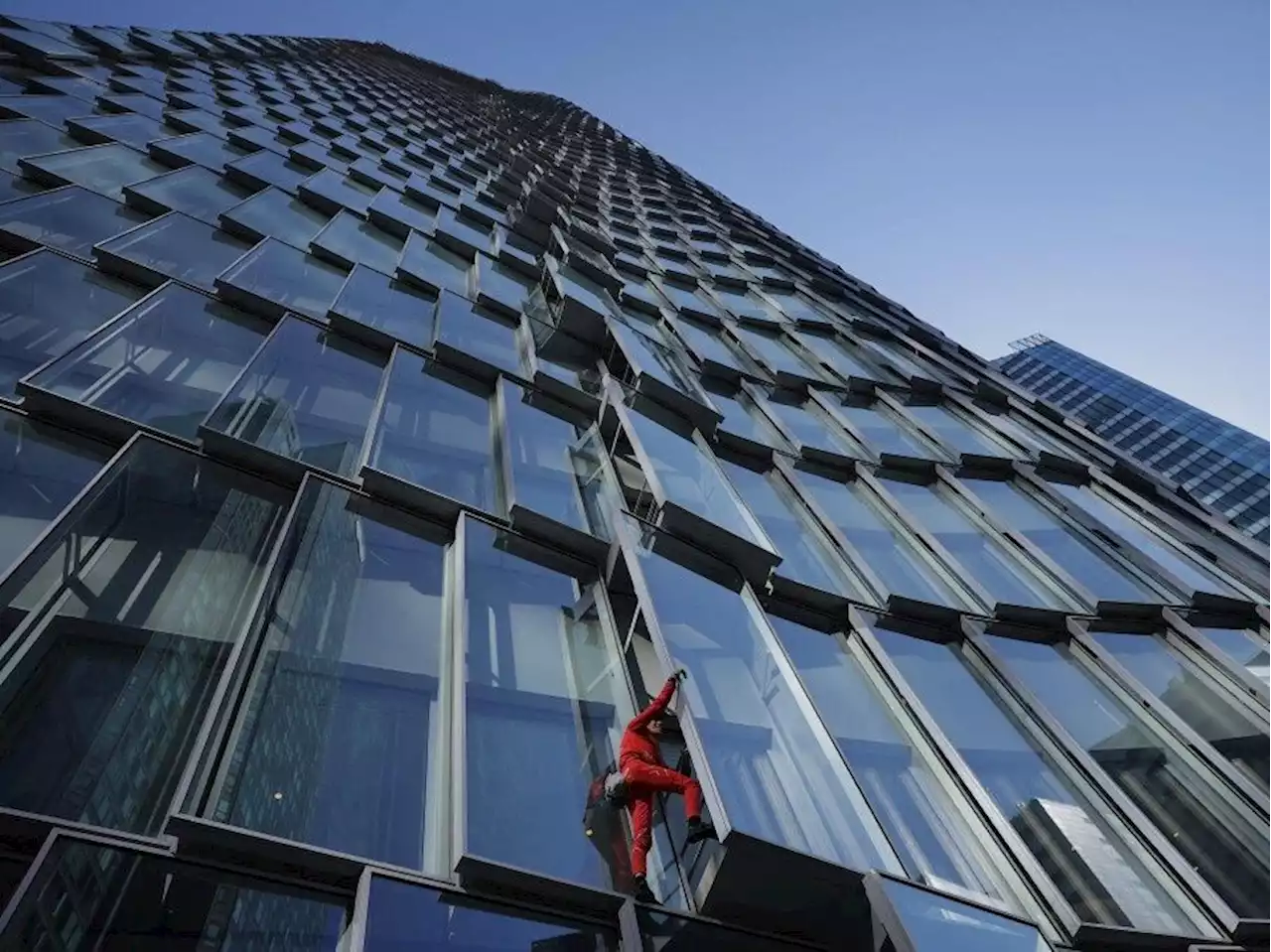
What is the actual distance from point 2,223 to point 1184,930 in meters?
14.2

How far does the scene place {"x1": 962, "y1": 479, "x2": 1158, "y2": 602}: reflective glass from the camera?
514 inches

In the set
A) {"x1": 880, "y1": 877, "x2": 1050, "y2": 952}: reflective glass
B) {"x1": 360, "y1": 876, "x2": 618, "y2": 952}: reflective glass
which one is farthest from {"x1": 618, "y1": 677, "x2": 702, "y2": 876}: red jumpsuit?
{"x1": 880, "y1": 877, "x2": 1050, "y2": 952}: reflective glass

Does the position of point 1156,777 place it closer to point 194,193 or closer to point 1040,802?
point 1040,802

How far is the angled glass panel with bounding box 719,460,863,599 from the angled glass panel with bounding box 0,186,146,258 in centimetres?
948

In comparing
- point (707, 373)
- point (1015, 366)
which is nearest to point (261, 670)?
point (707, 373)

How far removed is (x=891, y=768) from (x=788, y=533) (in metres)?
4.82

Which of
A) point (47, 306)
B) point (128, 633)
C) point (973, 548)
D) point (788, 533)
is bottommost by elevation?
point (47, 306)

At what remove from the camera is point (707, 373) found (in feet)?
61.2

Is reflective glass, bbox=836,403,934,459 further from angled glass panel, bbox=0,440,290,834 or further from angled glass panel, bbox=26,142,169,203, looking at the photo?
angled glass panel, bbox=26,142,169,203

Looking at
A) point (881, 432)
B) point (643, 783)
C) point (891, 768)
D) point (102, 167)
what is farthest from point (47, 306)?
point (881, 432)

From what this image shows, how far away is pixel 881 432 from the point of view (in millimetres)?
18031

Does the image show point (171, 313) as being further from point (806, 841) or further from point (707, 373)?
point (707, 373)

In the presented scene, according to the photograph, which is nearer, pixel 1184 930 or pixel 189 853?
pixel 189 853

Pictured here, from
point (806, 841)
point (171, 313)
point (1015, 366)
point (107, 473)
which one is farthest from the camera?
point (1015, 366)
